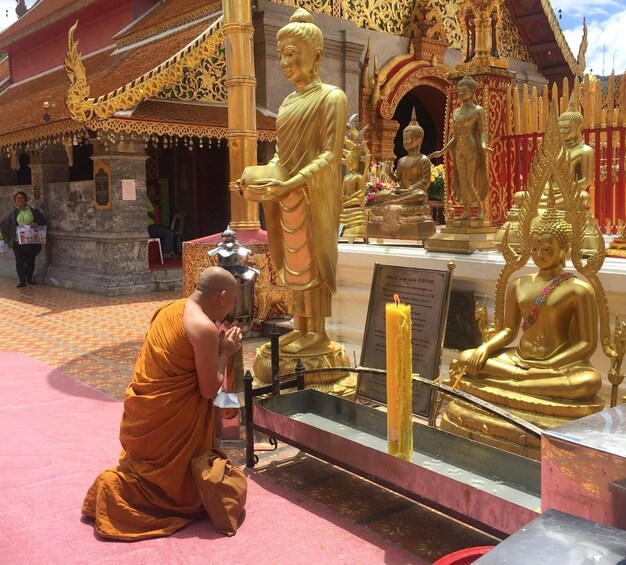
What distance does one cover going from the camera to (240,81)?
619cm

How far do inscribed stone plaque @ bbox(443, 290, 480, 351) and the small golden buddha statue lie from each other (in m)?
1.00

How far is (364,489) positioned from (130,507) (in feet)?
3.36

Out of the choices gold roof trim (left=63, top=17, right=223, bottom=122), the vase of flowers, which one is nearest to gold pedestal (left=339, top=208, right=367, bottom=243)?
the vase of flowers

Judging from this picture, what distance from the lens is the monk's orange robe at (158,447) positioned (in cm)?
274

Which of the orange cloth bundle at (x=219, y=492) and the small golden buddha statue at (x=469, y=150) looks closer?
the orange cloth bundle at (x=219, y=492)

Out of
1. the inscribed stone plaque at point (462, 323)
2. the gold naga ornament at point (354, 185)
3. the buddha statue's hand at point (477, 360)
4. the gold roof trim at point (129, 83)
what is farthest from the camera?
the gold roof trim at point (129, 83)

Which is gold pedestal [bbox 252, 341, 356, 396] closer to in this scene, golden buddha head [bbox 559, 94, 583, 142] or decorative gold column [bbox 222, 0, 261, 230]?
golden buddha head [bbox 559, 94, 583, 142]

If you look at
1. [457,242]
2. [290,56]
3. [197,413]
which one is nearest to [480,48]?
[457,242]

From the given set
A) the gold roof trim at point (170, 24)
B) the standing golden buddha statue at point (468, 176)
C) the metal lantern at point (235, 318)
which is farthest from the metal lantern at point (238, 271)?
the gold roof trim at point (170, 24)

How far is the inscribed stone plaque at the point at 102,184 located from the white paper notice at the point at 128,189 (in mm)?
199

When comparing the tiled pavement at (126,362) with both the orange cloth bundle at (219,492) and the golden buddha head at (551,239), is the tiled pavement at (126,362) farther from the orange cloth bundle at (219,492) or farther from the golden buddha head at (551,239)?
the golden buddha head at (551,239)

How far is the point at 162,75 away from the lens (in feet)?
29.4

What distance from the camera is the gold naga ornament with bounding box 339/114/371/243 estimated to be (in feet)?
20.6

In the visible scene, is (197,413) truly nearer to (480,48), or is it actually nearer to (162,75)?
(480,48)
